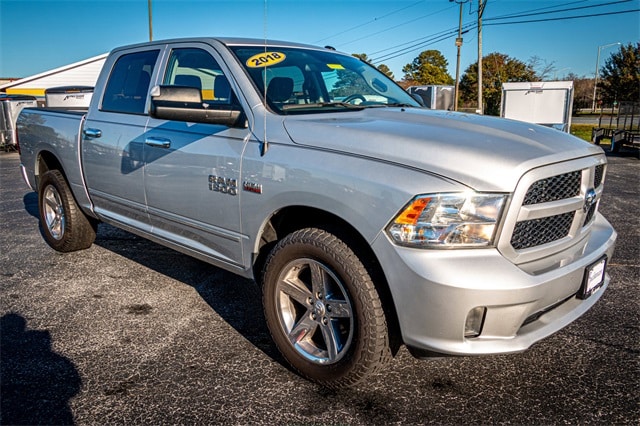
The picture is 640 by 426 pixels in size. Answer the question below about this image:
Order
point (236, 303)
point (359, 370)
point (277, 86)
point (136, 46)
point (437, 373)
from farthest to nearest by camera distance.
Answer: point (136, 46)
point (236, 303)
point (277, 86)
point (437, 373)
point (359, 370)

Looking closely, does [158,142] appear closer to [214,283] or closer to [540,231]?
[214,283]

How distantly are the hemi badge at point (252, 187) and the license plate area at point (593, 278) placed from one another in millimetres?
1730

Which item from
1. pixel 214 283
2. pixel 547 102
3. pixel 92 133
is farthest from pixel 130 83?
pixel 547 102

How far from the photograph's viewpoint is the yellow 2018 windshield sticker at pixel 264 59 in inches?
129

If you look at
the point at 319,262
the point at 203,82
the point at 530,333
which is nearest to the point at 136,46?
the point at 203,82

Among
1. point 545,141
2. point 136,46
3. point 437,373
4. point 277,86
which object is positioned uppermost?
point 136,46

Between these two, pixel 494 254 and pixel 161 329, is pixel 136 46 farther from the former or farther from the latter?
pixel 494 254

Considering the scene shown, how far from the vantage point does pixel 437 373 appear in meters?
2.86

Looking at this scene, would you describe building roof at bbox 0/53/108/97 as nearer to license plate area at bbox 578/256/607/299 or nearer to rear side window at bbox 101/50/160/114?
rear side window at bbox 101/50/160/114

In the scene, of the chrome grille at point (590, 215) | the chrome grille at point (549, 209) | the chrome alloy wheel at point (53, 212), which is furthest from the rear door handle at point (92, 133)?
the chrome grille at point (590, 215)

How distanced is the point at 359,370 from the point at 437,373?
0.64 metres

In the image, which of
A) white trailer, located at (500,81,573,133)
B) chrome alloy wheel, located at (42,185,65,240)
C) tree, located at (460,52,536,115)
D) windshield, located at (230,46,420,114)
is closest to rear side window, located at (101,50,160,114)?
windshield, located at (230,46,420,114)

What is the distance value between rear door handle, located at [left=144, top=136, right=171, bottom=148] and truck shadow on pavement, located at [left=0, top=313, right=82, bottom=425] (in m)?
1.43

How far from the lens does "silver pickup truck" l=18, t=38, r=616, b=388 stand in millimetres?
2178
